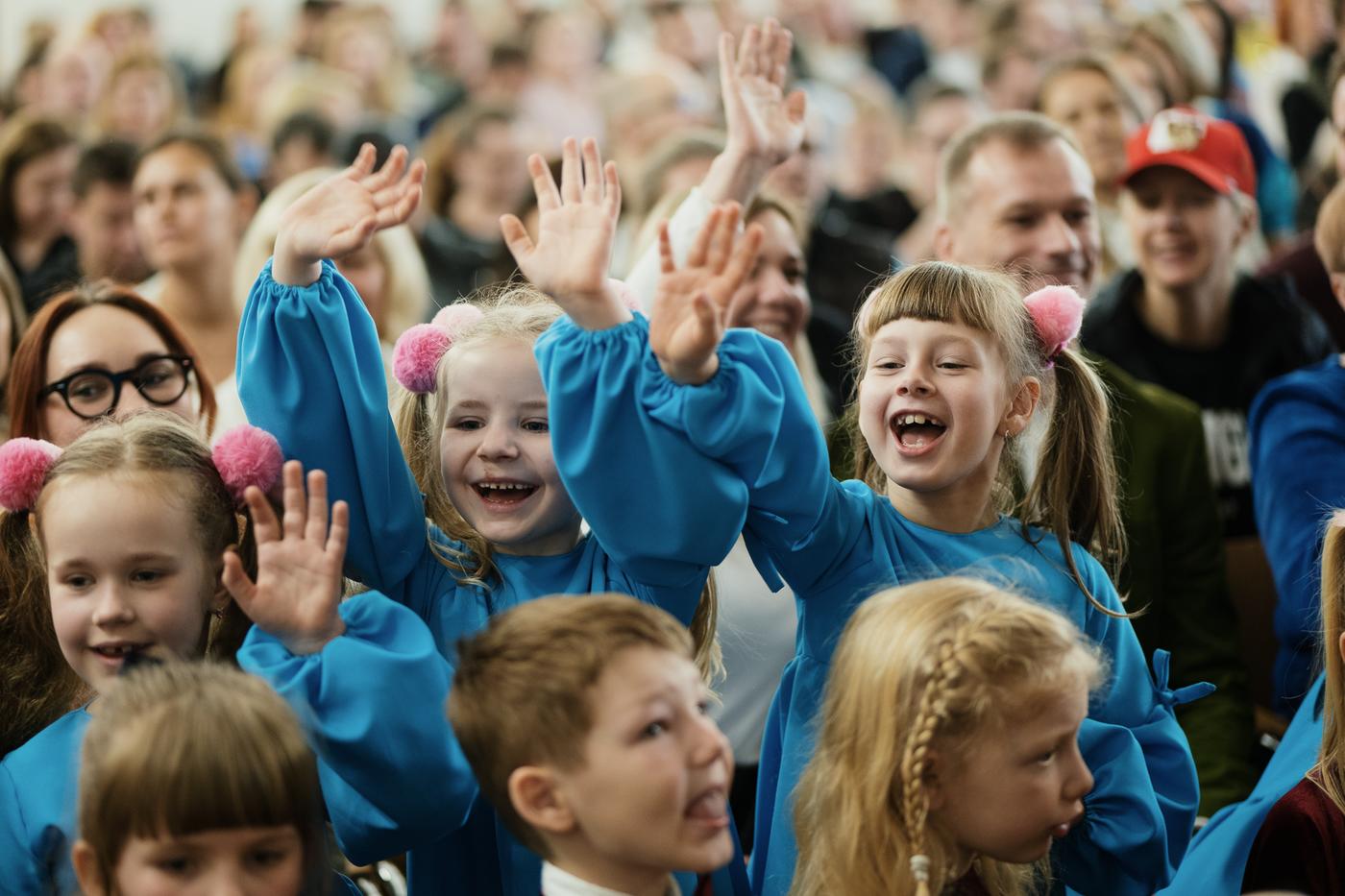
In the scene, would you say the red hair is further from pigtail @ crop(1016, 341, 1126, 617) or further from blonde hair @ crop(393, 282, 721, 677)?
pigtail @ crop(1016, 341, 1126, 617)

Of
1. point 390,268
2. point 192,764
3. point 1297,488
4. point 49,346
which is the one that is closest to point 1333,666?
point 1297,488

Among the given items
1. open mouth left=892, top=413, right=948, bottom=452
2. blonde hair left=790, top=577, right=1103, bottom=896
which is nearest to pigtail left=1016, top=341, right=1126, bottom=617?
open mouth left=892, top=413, right=948, bottom=452

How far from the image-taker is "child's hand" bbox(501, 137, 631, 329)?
2102 millimetres

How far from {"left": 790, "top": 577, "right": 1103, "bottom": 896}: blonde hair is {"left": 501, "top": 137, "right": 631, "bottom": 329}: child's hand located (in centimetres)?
55

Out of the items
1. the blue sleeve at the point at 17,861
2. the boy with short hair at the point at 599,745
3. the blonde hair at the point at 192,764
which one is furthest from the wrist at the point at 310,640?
the blue sleeve at the point at 17,861

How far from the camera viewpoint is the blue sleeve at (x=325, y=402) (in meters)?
2.30

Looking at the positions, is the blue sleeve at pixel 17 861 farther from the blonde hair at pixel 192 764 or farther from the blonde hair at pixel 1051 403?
the blonde hair at pixel 1051 403

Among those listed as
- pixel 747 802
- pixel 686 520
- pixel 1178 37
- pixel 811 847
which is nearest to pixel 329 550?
pixel 686 520

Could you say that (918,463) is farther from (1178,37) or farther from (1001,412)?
(1178,37)

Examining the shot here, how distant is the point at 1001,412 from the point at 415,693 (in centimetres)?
102

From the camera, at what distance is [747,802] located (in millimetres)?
3162

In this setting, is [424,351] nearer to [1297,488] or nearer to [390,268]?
[1297,488]

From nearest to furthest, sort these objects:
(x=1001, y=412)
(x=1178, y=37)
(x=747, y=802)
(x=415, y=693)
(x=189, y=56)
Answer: (x=415, y=693)
(x=1001, y=412)
(x=747, y=802)
(x=1178, y=37)
(x=189, y=56)

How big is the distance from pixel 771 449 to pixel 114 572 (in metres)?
0.92
